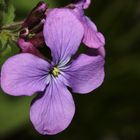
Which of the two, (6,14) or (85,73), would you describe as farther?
(6,14)

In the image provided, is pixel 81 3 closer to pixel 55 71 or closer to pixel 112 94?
pixel 55 71

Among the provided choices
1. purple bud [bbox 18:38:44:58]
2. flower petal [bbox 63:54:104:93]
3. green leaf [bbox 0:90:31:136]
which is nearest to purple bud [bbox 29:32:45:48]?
purple bud [bbox 18:38:44:58]

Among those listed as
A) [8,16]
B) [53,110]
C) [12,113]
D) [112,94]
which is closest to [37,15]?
[8,16]

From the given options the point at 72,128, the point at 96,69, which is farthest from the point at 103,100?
the point at 96,69

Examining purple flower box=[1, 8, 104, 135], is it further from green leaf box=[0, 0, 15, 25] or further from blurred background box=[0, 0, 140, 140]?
blurred background box=[0, 0, 140, 140]

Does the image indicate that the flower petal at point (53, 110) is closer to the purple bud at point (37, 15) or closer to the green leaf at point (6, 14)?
the purple bud at point (37, 15)
